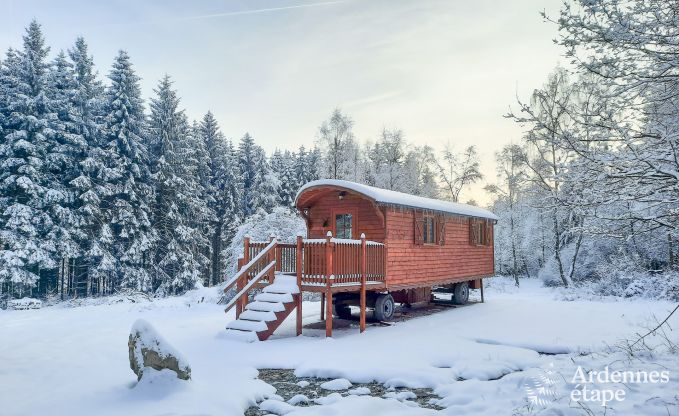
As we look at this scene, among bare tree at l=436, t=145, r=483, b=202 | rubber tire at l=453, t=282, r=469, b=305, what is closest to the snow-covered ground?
rubber tire at l=453, t=282, r=469, b=305

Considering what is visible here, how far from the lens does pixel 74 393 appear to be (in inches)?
258

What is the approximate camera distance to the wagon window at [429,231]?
1546 cm

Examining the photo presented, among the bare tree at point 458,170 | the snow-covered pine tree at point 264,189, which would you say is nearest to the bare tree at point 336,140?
the snow-covered pine tree at point 264,189

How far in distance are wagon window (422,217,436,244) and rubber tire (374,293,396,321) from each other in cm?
269

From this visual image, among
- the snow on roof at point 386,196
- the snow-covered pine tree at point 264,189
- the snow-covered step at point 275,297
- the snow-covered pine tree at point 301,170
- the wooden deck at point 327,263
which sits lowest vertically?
the snow-covered step at point 275,297

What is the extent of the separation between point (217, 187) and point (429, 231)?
25.9 meters

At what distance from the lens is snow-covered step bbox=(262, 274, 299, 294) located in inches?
442

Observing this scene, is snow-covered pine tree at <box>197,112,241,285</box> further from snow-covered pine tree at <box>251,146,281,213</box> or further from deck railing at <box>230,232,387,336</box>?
deck railing at <box>230,232,387,336</box>

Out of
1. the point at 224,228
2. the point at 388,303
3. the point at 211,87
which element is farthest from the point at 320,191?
the point at 224,228

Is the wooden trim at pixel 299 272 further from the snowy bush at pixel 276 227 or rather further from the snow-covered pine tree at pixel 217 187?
the snow-covered pine tree at pixel 217 187

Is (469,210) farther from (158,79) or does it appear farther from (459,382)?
(158,79)

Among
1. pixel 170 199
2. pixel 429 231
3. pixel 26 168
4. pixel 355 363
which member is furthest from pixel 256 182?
pixel 355 363

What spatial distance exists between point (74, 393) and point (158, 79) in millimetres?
28133

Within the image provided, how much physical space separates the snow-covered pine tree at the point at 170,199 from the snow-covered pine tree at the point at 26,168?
6283 millimetres
